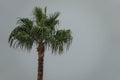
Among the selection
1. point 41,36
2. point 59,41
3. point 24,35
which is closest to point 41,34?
point 41,36

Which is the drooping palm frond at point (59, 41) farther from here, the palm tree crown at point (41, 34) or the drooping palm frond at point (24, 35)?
the drooping palm frond at point (24, 35)

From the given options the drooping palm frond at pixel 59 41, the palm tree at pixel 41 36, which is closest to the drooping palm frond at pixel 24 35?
the palm tree at pixel 41 36

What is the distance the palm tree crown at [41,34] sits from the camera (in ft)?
36.0

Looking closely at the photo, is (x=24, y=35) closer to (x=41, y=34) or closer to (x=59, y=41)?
(x=41, y=34)

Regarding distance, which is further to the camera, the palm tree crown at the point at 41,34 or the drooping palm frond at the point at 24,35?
the drooping palm frond at the point at 24,35

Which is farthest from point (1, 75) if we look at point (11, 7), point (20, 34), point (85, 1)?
point (85, 1)

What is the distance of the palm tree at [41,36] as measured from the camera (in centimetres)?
1098

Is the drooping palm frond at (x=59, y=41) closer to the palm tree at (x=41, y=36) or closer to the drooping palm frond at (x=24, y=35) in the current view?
the palm tree at (x=41, y=36)

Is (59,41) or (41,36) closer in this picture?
(41,36)

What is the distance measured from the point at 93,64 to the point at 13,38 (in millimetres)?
4374

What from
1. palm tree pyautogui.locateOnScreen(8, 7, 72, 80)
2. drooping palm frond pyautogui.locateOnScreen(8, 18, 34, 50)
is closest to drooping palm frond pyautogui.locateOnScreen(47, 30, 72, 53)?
palm tree pyautogui.locateOnScreen(8, 7, 72, 80)

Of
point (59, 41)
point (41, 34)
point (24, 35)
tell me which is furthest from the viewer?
point (59, 41)

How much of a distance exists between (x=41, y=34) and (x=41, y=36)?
71 mm

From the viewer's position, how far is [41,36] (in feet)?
35.9
